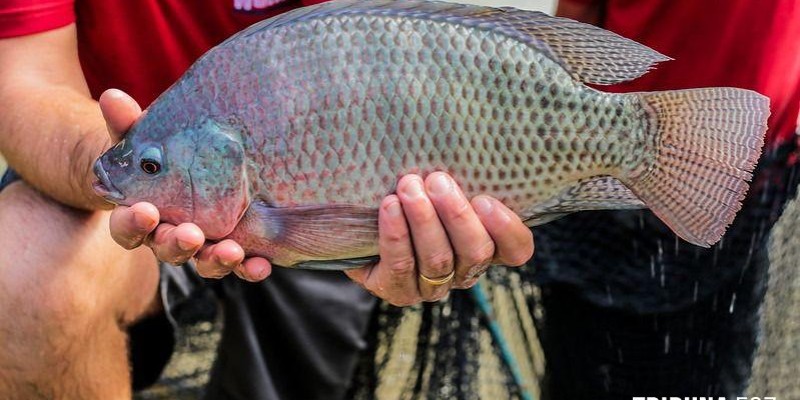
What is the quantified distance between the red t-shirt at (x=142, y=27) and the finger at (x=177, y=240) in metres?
0.76

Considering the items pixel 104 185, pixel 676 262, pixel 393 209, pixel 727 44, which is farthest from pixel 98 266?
pixel 727 44

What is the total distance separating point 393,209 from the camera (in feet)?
3.90

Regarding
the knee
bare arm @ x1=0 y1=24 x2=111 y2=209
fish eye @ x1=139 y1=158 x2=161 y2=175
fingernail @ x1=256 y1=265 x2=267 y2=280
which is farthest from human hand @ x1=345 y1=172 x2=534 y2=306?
the knee

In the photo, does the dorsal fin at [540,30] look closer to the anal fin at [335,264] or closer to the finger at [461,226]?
the finger at [461,226]

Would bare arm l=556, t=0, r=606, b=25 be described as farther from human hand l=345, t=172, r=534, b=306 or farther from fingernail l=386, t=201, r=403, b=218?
fingernail l=386, t=201, r=403, b=218

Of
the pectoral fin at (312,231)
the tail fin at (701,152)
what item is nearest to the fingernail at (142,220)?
the pectoral fin at (312,231)

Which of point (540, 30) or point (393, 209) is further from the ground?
point (540, 30)

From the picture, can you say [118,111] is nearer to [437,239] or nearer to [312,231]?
[312,231]

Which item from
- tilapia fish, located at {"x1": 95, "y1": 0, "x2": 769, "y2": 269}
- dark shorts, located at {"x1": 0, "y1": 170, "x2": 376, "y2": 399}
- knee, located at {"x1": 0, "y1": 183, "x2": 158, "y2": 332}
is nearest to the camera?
tilapia fish, located at {"x1": 95, "y1": 0, "x2": 769, "y2": 269}

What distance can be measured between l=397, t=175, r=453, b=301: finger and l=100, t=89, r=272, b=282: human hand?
203mm

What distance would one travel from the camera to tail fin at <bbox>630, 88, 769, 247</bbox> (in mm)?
1228

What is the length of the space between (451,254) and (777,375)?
957mm

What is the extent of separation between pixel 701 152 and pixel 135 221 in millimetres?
717

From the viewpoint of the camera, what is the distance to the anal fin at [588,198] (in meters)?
1.23
